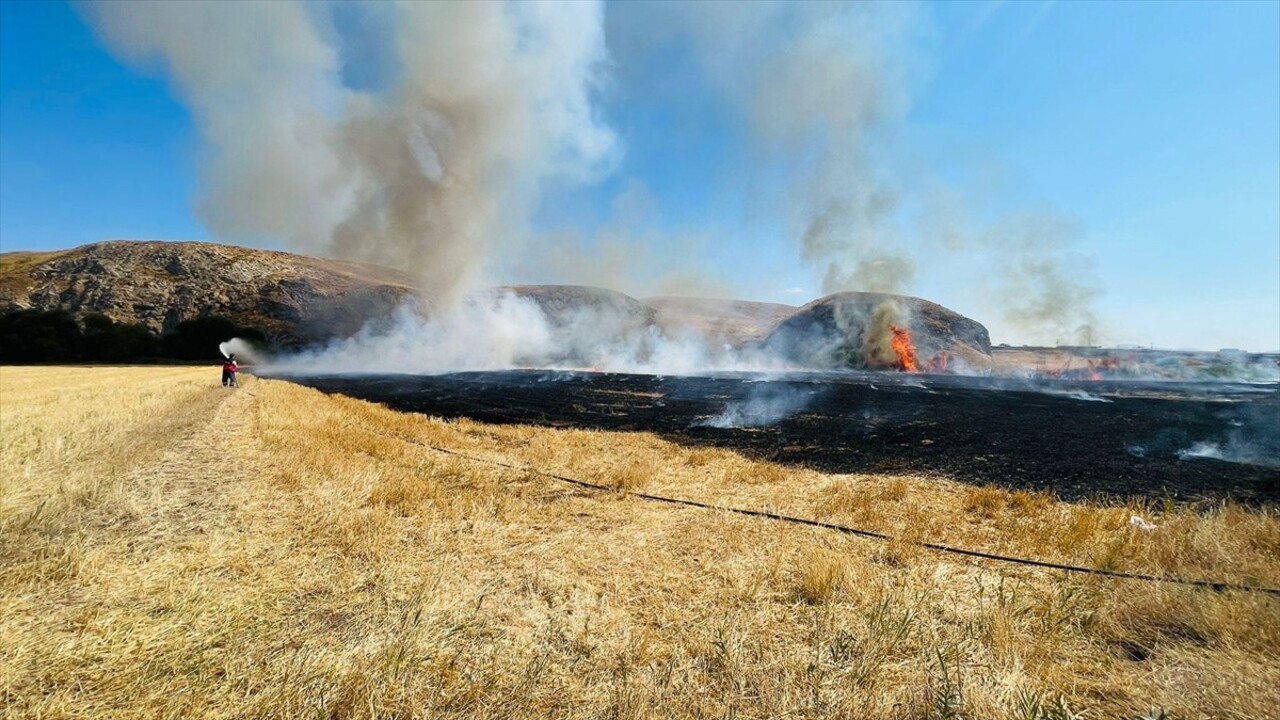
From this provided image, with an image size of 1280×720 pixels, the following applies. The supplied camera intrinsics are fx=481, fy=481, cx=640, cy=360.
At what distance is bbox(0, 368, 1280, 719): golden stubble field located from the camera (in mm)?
3943

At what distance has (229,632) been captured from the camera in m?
4.61

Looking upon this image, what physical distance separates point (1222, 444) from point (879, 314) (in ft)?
315

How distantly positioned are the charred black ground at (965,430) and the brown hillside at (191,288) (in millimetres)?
83735

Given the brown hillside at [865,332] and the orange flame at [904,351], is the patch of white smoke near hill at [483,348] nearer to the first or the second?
the brown hillside at [865,332]

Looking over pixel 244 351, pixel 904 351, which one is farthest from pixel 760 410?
pixel 244 351

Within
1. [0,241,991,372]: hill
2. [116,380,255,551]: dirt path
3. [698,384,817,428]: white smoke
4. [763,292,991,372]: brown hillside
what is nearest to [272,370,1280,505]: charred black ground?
[698,384,817,428]: white smoke

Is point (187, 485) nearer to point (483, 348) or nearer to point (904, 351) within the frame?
point (483, 348)

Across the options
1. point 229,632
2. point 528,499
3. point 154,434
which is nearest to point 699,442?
point 528,499

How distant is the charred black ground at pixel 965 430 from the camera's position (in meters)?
14.1

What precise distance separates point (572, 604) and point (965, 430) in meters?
23.5

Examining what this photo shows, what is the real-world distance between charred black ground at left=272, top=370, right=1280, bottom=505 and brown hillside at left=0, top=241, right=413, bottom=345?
8374 cm

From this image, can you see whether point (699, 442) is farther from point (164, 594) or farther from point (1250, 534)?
point (164, 594)

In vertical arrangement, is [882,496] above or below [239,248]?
below

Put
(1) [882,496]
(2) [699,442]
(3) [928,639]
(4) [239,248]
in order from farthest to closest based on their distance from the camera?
(4) [239,248]
(2) [699,442]
(1) [882,496]
(3) [928,639]
